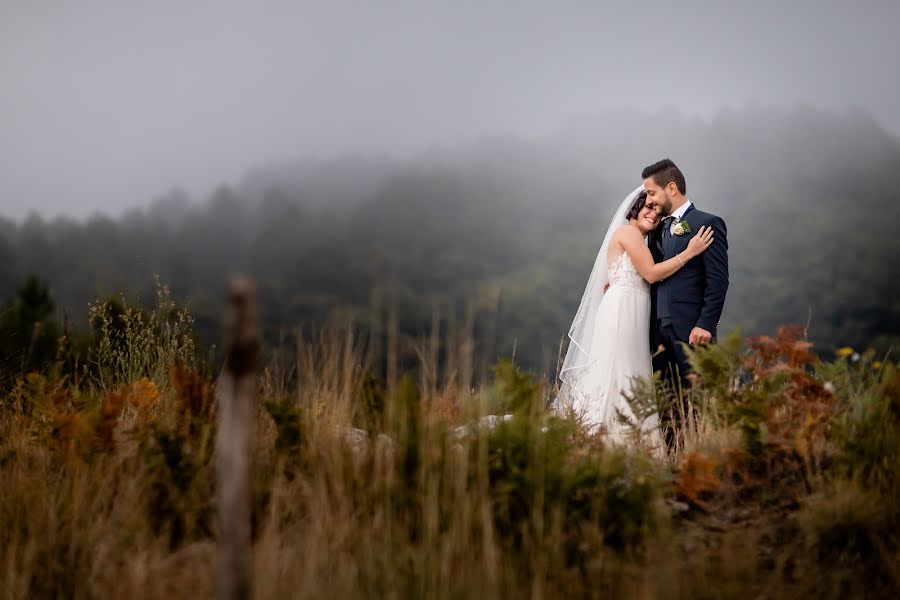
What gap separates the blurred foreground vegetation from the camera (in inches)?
→ 128

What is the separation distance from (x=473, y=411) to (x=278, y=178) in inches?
6418

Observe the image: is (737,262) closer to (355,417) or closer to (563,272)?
(563,272)

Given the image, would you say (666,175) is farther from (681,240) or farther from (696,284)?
(696,284)

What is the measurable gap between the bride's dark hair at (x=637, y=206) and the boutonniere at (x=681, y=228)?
53 cm

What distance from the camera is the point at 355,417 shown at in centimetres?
469

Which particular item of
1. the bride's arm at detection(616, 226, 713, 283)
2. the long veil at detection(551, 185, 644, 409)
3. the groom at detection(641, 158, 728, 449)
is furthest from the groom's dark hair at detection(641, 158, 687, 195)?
the bride's arm at detection(616, 226, 713, 283)

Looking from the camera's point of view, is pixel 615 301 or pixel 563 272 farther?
pixel 563 272

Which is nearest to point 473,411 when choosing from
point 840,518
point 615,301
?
point 840,518

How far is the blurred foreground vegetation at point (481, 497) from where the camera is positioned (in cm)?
325

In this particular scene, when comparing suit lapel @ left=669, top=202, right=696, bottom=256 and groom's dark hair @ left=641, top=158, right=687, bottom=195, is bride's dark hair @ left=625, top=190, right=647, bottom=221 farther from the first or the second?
suit lapel @ left=669, top=202, right=696, bottom=256

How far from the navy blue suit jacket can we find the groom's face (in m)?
0.19

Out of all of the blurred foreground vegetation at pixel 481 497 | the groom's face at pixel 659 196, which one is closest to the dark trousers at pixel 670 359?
the groom's face at pixel 659 196

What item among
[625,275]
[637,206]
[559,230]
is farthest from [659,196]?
[559,230]

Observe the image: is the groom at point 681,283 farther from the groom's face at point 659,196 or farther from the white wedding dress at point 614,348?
the white wedding dress at point 614,348
